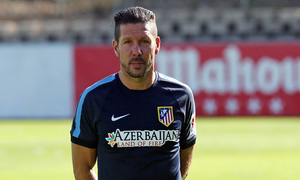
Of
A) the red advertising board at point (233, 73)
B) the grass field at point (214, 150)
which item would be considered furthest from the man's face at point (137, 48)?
the red advertising board at point (233, 73)

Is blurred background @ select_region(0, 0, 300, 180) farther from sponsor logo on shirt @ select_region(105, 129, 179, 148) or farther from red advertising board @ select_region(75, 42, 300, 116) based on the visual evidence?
sponsor logo on shirt @ select_region(105, 129, 179, 148)

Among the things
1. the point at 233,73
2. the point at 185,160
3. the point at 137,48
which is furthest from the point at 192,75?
the point at 137,48

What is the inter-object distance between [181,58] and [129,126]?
17.1 m

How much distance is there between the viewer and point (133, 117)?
4.01m

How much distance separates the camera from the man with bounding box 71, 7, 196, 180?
3.90 metres

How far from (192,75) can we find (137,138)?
17.0m

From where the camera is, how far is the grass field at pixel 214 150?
33.7 ft

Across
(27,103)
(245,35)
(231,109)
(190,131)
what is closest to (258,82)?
(231,109)

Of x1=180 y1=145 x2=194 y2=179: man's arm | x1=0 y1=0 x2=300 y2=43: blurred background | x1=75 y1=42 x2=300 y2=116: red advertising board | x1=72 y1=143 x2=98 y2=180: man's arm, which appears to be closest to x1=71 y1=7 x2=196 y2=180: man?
x1=72 y1=143 x2=98 y2=180: man's arm

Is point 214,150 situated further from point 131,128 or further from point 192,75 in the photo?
point 131,128

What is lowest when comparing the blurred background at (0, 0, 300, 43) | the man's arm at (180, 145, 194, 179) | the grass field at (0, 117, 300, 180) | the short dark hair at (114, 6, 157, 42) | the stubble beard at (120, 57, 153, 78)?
the grass field at (0, 117, 300, 180)

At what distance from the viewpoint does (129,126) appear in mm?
3988

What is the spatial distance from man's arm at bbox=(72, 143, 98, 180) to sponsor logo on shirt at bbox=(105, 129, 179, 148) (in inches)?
8.2

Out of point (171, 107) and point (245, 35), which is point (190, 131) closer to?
point (171, 107)
